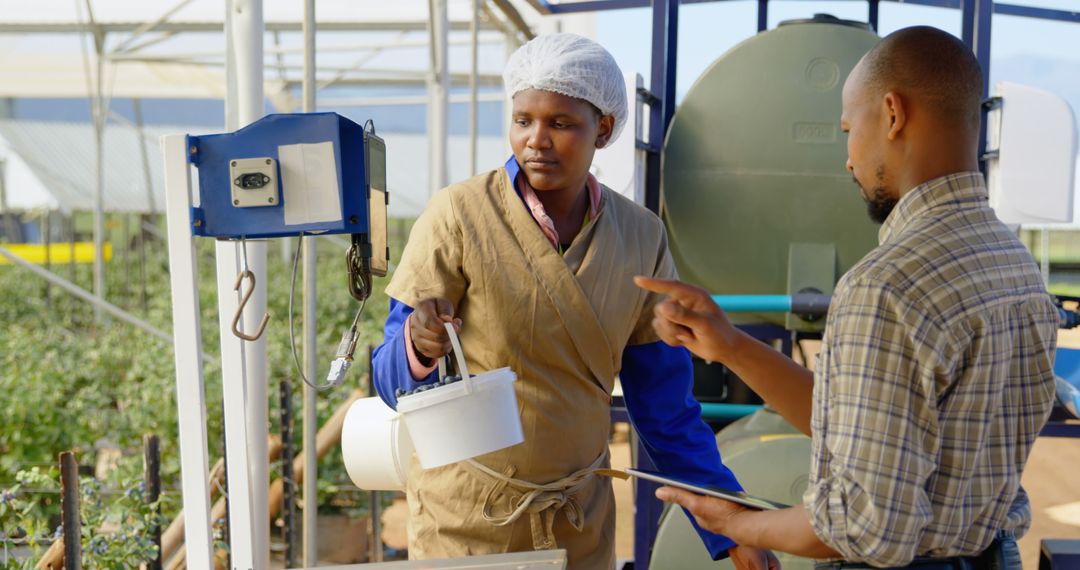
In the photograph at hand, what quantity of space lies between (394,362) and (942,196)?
744 millimetres

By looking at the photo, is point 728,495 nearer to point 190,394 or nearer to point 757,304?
point 190,394

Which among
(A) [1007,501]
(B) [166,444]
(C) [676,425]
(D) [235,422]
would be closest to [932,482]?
(A) [1007,501]

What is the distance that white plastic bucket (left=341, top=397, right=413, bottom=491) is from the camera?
69.6 inches

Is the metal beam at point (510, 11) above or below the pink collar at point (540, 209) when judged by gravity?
above

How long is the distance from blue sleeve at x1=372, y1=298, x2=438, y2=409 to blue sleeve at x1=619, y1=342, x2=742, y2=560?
36 centimetres

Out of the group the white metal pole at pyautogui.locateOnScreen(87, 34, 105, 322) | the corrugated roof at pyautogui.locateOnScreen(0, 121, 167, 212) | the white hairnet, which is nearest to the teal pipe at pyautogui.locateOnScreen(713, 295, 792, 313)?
the white hairnet

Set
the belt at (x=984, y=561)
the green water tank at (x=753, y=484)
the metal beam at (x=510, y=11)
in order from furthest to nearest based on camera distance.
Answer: the metal beam at (x=510, y=11)
the green water tank at (x=753, y=484)
the belt at (x=984, y=561)

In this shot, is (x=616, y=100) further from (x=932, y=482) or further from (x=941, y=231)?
(x=932, y=482)

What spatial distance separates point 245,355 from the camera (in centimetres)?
182

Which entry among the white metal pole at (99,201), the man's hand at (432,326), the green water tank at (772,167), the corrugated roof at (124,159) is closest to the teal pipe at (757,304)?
the green water tank at (772,167)

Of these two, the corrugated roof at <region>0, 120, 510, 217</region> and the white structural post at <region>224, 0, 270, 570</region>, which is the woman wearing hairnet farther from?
the corrugated roof at <region>0, 120, 510, 217</region>

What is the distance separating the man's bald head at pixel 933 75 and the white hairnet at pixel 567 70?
0.49 meters

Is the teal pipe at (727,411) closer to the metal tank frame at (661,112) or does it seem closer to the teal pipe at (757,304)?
the metal tank frame at (661,112)

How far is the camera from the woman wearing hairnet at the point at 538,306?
1.51m
